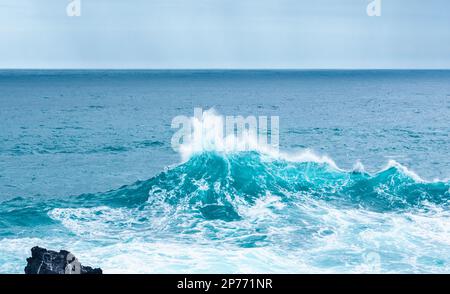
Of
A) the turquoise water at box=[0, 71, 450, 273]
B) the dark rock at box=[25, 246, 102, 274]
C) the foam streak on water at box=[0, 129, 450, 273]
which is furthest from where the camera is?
the turquoise water at box=[0, 71, 450, 273]

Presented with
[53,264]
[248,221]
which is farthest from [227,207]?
[53,264]

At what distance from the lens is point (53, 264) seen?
41.4ft

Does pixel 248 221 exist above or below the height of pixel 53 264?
below

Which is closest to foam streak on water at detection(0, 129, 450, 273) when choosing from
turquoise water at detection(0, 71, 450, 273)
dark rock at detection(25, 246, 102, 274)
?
turquoise water at detection(0, 71, 450, 273)

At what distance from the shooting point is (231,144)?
28.3 metres

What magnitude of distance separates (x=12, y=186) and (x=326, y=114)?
47872mm

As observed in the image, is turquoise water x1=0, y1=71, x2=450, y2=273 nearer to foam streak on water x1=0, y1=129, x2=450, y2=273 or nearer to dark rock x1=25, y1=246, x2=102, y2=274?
foam streak on water x1=0, y1=129, x2=450, y2=273

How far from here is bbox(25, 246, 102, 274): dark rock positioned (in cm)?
1253

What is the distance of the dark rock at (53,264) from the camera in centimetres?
1253

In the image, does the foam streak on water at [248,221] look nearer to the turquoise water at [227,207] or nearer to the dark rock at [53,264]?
the turquoise water at [227,207]

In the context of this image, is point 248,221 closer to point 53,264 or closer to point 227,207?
point 227,207

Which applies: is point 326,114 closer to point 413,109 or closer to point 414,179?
Result: point 413,109

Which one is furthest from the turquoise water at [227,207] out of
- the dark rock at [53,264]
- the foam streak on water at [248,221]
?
the dark rock at [53,264]

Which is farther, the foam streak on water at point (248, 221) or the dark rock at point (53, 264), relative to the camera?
the foam streak on water at point (248, 221)
